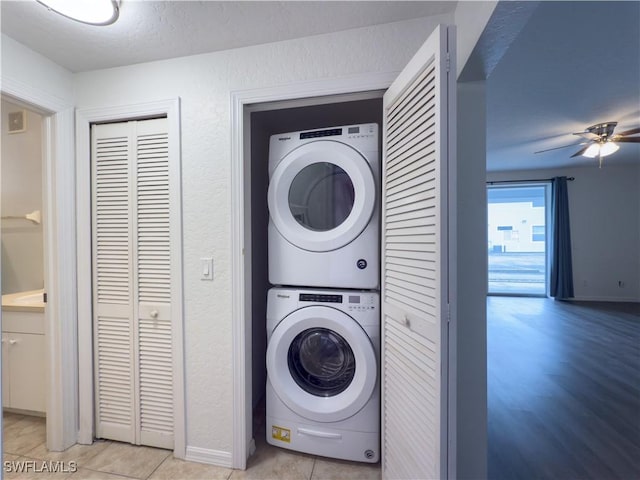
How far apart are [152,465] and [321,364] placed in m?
1.02

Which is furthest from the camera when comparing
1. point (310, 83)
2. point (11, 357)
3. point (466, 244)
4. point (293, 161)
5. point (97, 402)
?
point (11, 357)

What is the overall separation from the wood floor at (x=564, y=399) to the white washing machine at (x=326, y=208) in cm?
137

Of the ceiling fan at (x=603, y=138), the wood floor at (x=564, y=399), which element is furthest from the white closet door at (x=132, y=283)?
the ceiling fan at (x=603, y=138)

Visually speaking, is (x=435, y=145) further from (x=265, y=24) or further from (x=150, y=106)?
(x=150, y=106)

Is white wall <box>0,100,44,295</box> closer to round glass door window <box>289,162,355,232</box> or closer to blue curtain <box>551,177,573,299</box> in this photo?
Result: round glass door window <box>289,162,355,232</box>

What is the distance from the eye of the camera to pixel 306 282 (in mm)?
1597

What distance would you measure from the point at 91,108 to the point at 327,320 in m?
1.78

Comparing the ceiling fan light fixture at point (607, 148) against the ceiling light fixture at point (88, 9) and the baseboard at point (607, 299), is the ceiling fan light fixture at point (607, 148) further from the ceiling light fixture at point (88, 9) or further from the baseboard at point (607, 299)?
the ceiling light fixture at point (88, 9)

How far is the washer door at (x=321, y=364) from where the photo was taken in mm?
1487

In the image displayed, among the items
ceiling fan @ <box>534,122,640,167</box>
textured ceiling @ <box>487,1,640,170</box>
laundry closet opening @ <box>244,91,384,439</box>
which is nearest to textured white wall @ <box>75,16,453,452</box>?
laundry closet opening @ <box>244,91,384,439</box>

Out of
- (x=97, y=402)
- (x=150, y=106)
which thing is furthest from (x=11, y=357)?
(x=150, y=106)

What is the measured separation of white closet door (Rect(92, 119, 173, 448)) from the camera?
1.63 m

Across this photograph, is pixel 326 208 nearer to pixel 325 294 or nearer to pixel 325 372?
pixel 325 294

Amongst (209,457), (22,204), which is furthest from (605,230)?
(22,204)
